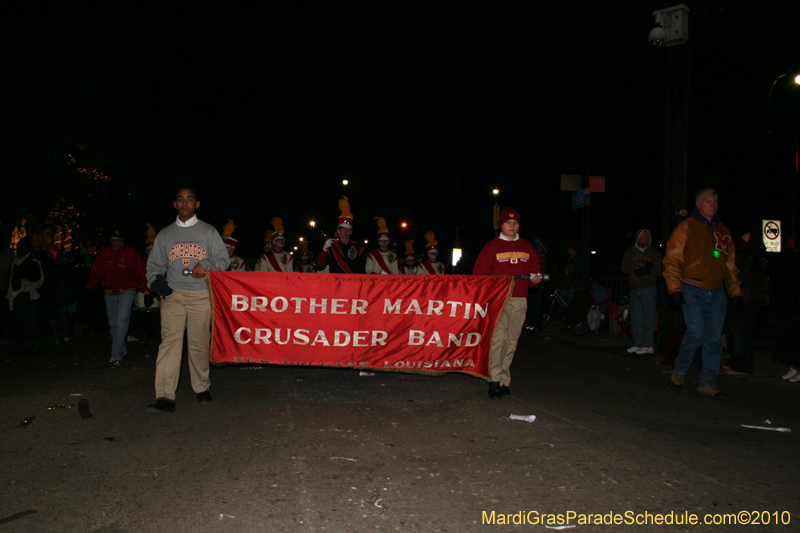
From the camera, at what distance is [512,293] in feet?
19.9

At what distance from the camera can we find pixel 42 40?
547 inches

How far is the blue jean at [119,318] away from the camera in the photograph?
8.27 meters

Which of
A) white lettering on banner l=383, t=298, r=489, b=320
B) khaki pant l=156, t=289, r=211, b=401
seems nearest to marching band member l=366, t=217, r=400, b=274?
white lettering on banner l=383, t=298, r=489, b=320

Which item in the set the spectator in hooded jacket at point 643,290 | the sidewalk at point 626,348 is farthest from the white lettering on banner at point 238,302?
the spectator in hooded jacket at point 643,290

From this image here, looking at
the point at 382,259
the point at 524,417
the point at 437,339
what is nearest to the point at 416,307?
the point at 437,339

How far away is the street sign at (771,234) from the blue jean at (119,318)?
14.8 m

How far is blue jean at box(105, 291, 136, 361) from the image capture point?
827cm

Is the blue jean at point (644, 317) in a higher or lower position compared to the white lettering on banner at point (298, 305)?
lower

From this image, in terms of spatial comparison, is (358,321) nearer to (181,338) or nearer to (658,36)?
(181,338)

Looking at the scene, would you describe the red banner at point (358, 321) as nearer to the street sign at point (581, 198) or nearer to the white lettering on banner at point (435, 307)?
the white lettering on banner at point (435, 307)

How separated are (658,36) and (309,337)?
7.74 meters

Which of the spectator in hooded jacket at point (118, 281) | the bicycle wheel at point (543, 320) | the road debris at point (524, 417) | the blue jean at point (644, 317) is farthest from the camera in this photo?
the bicycle wheel at point (543, 320)

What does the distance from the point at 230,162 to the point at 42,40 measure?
22.9 feet

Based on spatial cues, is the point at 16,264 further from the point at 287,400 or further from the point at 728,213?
the point at 728,213
